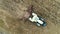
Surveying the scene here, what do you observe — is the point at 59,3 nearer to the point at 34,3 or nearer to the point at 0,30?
the point at 34,3

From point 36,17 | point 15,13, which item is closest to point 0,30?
point 15,13

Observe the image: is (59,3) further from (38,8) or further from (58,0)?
(38,8)

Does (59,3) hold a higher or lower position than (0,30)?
higher

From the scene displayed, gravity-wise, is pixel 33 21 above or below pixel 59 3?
below

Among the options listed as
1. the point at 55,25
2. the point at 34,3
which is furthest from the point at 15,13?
the point at 55,25

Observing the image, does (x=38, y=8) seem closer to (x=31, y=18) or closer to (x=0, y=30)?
(x=31, y=18)
